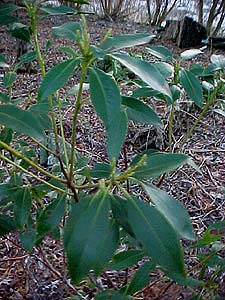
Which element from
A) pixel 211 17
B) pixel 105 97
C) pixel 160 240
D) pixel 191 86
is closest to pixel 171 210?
pixel 160 240

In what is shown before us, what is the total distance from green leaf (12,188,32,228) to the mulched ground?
0.91 ft

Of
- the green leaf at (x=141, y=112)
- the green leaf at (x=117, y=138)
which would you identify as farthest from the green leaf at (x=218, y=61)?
the green leaf at (x=117, y=138)

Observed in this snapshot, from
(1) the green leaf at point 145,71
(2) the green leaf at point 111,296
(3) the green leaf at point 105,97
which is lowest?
(2) the green leaf at point 111,296

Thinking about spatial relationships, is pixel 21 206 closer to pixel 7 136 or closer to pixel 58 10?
pixel 7 136

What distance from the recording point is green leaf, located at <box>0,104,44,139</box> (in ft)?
2.74

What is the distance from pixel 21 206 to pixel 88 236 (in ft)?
1.17

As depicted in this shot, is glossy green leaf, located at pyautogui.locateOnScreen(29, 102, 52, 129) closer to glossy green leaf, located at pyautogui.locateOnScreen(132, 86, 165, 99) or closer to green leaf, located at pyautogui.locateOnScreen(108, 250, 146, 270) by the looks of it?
glossy green leaf, located at pyautogui.locateOnScreen(132, 86, 165, 99)

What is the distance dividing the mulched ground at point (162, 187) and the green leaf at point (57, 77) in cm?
60

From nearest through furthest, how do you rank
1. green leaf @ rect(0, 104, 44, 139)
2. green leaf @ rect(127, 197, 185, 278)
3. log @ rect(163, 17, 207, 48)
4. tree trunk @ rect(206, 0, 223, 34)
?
green leaf @ rect(127, 197, 185, 278), green leaf @ rect(0, 104, 44, 139), log @ rect(163, 17, 207, 48), tree trunk @ rect(206, 0, 223, 34)

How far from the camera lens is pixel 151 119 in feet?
2.99

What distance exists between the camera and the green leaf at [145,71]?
735mm

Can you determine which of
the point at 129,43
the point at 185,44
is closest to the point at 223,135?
the point at 129,43

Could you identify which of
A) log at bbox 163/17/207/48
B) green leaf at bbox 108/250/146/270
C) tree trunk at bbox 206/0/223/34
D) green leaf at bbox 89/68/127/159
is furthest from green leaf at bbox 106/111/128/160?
tree trunk at bbox 206/0/223/34

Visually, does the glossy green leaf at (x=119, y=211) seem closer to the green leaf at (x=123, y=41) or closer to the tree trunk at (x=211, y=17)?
the green leaf at (x=123, y=41)
